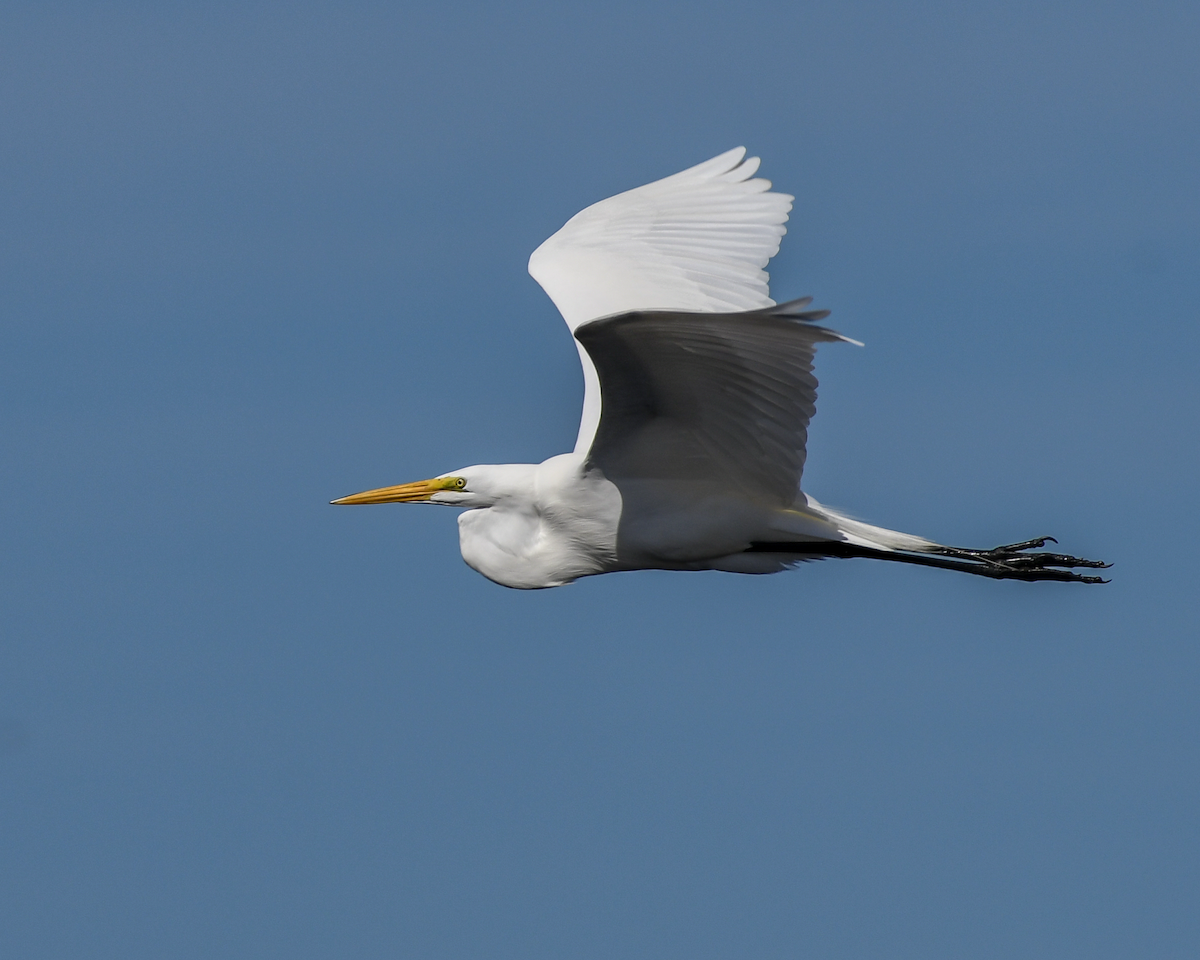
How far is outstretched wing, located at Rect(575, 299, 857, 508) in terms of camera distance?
20.7 ft

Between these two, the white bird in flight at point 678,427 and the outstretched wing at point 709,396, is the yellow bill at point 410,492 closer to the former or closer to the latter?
the white bird in flight at point 678,427

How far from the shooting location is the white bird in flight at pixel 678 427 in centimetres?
674

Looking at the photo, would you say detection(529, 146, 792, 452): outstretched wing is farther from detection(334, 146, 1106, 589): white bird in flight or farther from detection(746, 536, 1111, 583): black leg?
detection(746, 536, 1111, 583): black leg

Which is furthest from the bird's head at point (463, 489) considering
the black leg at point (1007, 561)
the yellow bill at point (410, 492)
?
the black leg at point (1007, 561)

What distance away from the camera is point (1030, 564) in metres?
8.79

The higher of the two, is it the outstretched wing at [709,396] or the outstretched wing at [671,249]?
the outstretched wing at [671,249]

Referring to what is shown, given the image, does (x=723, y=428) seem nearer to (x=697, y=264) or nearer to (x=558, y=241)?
(x=697, y=264)

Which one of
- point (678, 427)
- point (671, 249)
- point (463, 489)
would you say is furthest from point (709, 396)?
point (671, 249)

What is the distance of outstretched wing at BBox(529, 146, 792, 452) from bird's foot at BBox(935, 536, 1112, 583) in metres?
1.87

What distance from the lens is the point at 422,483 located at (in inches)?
348

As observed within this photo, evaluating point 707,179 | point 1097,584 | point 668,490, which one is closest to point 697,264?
point 707,179

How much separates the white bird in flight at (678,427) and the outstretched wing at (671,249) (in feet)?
0.04

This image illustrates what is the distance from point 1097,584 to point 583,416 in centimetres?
300

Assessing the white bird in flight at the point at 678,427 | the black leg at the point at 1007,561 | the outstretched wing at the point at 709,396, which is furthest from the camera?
the black leg at the point at 1007,561
